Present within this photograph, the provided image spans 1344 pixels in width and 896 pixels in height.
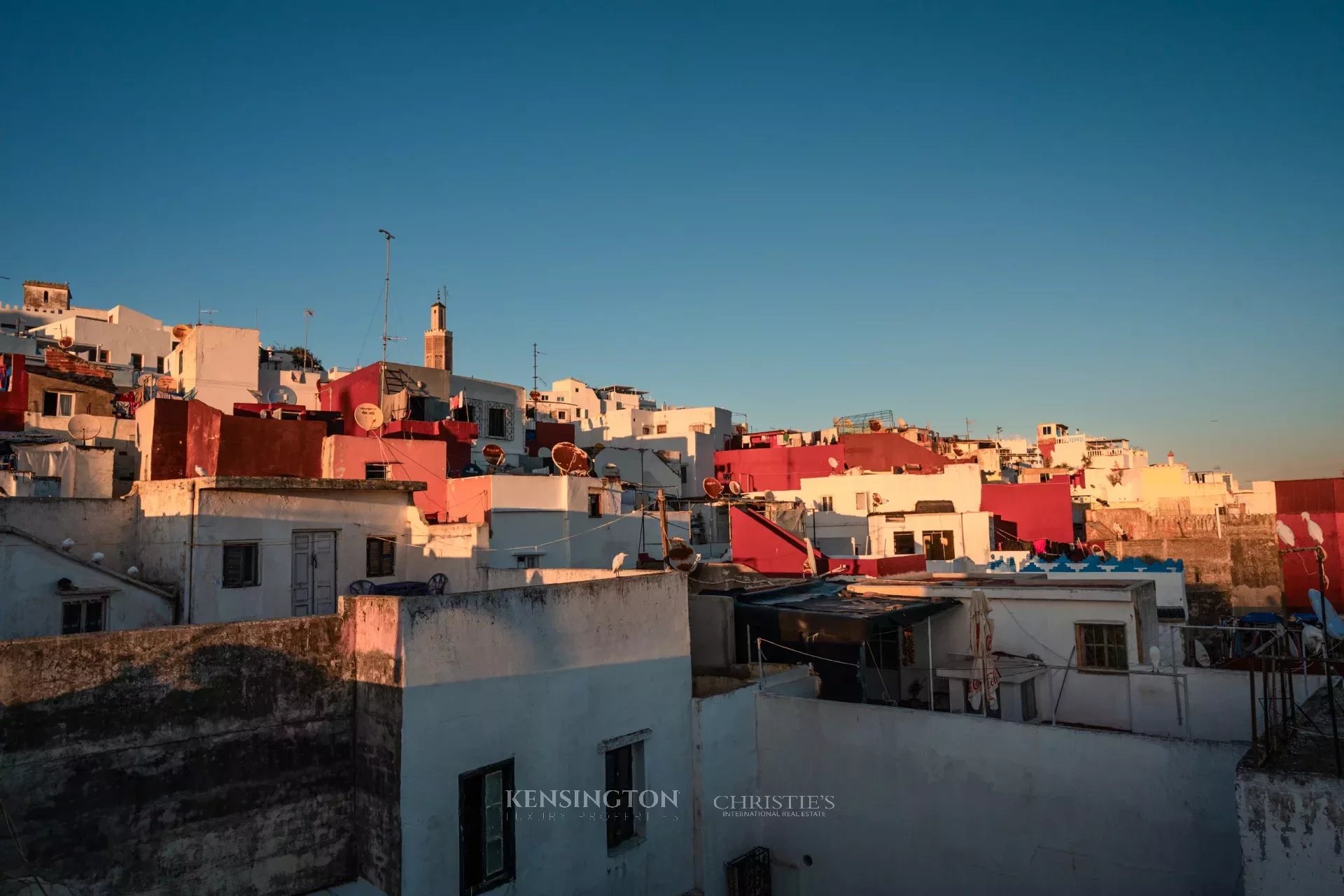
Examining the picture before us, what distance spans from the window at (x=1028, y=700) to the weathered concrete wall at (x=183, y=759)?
1292 cm

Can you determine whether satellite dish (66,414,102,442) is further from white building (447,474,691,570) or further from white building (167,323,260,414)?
white building (447,474,691,570)

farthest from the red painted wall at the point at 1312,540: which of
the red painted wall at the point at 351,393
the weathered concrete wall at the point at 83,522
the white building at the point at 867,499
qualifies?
the weathered concrete wall at the point at 83,522

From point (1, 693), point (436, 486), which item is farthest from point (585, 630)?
point (436, 486)

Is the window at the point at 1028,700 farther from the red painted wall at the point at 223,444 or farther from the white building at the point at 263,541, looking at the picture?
the red painted wall at the point at 223,444

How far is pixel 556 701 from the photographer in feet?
35.7

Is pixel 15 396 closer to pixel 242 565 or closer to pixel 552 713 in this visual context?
pixel 242 565

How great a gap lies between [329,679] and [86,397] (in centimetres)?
2930

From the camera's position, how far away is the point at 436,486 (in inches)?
917

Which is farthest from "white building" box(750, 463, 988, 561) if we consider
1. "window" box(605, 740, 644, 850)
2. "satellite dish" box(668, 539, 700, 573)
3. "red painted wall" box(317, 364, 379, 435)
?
"window" box(605, 740, 644, 850)

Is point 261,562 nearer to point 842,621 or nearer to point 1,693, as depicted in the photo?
point 1,693

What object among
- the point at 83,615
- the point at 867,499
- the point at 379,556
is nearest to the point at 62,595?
the point at 83,615

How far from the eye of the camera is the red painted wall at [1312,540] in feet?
105

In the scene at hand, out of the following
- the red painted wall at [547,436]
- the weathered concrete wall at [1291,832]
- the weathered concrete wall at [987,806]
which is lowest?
the weathered concrete wall at [987,806]

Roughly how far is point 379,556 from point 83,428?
13370 millimetres
